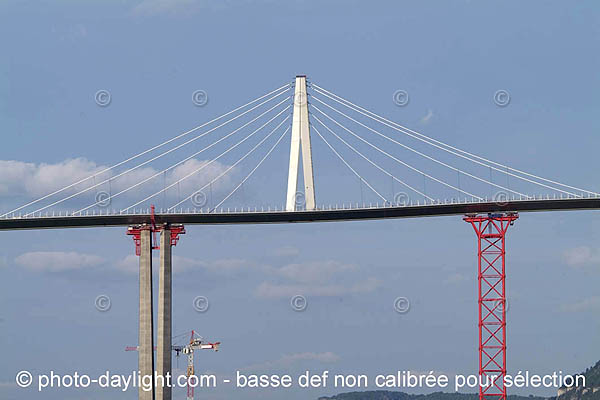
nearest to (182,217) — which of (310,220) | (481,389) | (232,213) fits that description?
(232,213)

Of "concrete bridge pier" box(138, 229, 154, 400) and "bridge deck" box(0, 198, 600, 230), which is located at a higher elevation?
"bridge deck" box(0, 198, 600, 230)

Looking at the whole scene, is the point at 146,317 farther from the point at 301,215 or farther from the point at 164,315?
the point at 301,215

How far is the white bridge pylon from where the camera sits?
327 ft

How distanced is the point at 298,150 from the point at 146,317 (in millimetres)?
20309

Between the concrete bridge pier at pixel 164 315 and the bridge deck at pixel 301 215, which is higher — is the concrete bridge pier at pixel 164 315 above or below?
below

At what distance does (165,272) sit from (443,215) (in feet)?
81.9

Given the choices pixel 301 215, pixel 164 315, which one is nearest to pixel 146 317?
pixel 164 315

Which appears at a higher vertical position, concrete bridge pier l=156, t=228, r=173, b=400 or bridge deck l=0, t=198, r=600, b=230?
bridge deck l=0, t=198, r=600, b=230

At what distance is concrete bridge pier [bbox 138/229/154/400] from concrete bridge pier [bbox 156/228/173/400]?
28.8 inches

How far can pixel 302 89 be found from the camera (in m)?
105

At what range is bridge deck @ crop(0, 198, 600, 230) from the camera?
102 meters

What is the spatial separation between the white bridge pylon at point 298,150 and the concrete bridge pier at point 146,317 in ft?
46.9

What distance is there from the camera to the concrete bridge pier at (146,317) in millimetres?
104625

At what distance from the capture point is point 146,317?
106m
